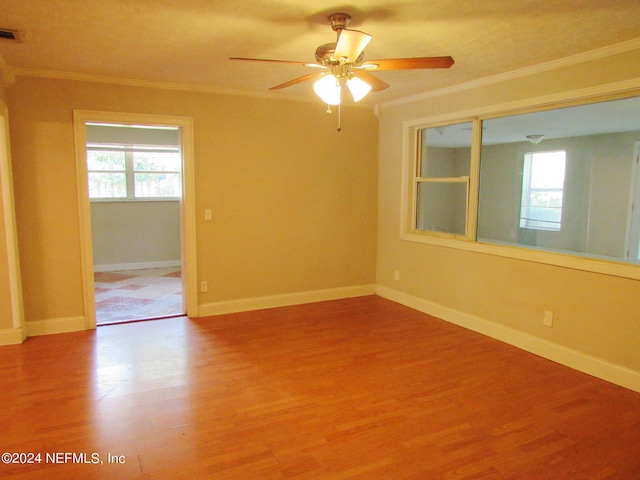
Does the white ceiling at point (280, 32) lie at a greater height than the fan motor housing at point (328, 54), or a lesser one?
greater

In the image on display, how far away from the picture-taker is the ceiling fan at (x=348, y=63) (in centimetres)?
219

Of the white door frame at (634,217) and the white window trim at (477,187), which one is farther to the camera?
the white door frame at (634,217)

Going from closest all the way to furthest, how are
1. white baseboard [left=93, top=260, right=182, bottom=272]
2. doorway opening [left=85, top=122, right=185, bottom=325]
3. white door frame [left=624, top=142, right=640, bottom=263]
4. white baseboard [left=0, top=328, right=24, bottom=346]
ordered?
white door frame [left=624, top=142, right=640, bottom=263]
white baseboard [left=0, top=328, right=24, bottom=346]
doorway opening [left=85, top=122, right=185, bottom=325]
white baseboard [left=93, top=260, right=182, bottom=272]

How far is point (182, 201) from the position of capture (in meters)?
4.42

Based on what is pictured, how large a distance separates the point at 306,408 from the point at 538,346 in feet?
7.05

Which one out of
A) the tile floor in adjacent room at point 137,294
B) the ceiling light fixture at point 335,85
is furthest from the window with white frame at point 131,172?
the ceiling light fixture at point 335,85

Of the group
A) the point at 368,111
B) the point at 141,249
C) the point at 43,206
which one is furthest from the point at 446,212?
the point at 141,249

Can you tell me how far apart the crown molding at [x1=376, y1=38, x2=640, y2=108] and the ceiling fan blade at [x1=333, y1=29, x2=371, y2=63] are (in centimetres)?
191

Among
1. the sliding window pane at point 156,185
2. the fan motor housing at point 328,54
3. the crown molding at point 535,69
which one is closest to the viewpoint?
the fan motor housing at point 328,54

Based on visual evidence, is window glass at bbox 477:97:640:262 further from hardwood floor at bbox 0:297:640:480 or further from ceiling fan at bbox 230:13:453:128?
ceiling fan at bbox 230:13:453:128

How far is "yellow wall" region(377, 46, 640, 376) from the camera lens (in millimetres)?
3012

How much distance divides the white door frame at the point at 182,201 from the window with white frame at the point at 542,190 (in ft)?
11.7

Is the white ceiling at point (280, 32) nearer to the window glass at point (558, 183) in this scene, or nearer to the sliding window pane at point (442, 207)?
the window glass at point (558, 183)

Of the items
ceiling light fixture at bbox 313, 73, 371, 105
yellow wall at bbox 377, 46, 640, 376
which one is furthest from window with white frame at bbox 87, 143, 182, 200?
ceiling light fixture at bbox 313, 73, 371, 105
